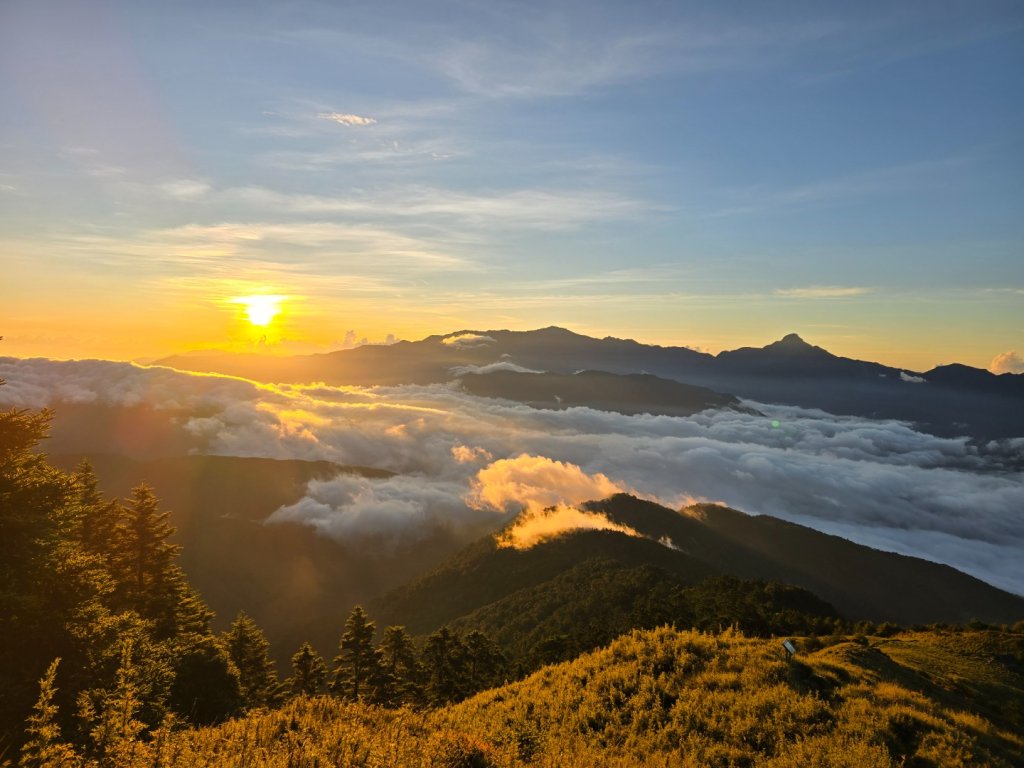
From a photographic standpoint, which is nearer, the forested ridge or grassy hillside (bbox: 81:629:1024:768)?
the forested ridge

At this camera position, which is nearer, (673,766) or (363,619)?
(673,766)

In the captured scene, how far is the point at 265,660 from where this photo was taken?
5091 cm

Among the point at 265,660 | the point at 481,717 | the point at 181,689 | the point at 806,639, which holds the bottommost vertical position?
the point at 265,660

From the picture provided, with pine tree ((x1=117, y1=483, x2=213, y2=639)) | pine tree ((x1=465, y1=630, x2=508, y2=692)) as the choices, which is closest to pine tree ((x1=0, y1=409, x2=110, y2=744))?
pine tree ((x1=117, y1=483, x2=213, y2=639))

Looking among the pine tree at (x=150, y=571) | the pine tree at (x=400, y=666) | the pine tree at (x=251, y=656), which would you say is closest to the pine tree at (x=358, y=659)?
the pine tree at (x=400, y=666)

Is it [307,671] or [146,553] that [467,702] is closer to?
[146,553]

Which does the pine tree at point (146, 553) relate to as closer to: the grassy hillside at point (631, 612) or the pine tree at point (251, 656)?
the pine tree at point (251, 656)

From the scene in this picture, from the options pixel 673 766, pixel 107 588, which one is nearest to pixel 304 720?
pixel 673 766

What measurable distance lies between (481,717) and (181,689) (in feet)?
49.7

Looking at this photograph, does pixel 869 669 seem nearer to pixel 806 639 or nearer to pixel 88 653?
Answer: pixel 806 639

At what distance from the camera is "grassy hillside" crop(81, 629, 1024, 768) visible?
10172mm

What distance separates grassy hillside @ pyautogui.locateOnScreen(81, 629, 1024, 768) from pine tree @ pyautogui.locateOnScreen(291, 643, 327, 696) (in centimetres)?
4261

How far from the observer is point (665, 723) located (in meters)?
13.6

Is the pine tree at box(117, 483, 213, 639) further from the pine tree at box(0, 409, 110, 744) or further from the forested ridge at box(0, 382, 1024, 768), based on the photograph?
the pine tree at box(0, 409, 110, 744)
